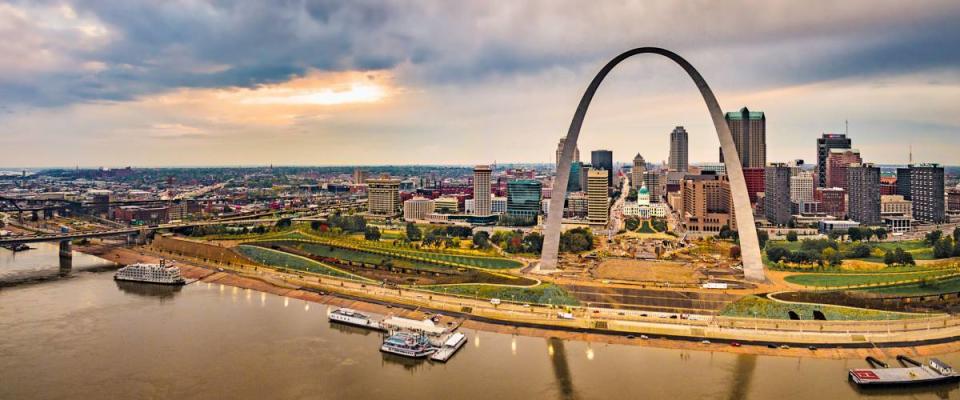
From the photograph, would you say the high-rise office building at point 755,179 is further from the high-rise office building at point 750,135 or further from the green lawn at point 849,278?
the green lawn at point 849,278

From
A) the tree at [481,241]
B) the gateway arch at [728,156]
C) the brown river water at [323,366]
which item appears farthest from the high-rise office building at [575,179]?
the brown river water at [323,366]

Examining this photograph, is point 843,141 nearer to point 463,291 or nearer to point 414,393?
point 463,291

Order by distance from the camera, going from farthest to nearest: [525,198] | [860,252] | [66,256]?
[525,198], [66,256], [860,252]

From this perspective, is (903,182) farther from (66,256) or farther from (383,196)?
(66,256)

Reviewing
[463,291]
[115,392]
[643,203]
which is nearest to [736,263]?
[463,291]

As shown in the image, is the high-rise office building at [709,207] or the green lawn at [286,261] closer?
the green lawn at [286,261]

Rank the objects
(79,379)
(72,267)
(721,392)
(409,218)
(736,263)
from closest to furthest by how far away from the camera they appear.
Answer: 1. (721,392)
2. (79,379)
3. (736,263)
4. (72,267)
5. (409,218)

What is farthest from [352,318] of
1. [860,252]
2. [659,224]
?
[659,224]
